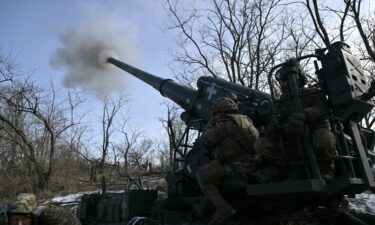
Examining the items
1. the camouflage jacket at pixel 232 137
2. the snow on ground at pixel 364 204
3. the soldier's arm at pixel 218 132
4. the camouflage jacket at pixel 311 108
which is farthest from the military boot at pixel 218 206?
the snow on ground at pixel 364 204

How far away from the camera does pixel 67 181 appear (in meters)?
18.7

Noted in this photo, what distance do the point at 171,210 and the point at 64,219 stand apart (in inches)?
125

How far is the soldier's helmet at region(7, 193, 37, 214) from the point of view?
3553 millimetres

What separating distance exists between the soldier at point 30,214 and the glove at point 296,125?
234 centimetres

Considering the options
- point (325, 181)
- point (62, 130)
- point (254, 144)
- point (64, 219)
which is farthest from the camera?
point (62, 130)

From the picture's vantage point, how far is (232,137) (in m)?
5.39

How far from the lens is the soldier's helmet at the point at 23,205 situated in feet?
11.7

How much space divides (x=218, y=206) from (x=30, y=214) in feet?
7.60

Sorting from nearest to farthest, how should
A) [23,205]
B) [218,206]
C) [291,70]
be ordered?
[23,205]
[291,70]
[218,206]

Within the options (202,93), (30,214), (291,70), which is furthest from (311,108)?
(30,214)

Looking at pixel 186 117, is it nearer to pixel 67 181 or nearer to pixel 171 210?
pixel 171 210

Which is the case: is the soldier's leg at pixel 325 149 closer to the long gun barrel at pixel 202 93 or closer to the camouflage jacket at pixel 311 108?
the camouflage jacket at pixel 311 108

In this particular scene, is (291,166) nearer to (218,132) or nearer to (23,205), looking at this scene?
(218,132)

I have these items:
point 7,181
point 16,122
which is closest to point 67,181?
point 7,181
